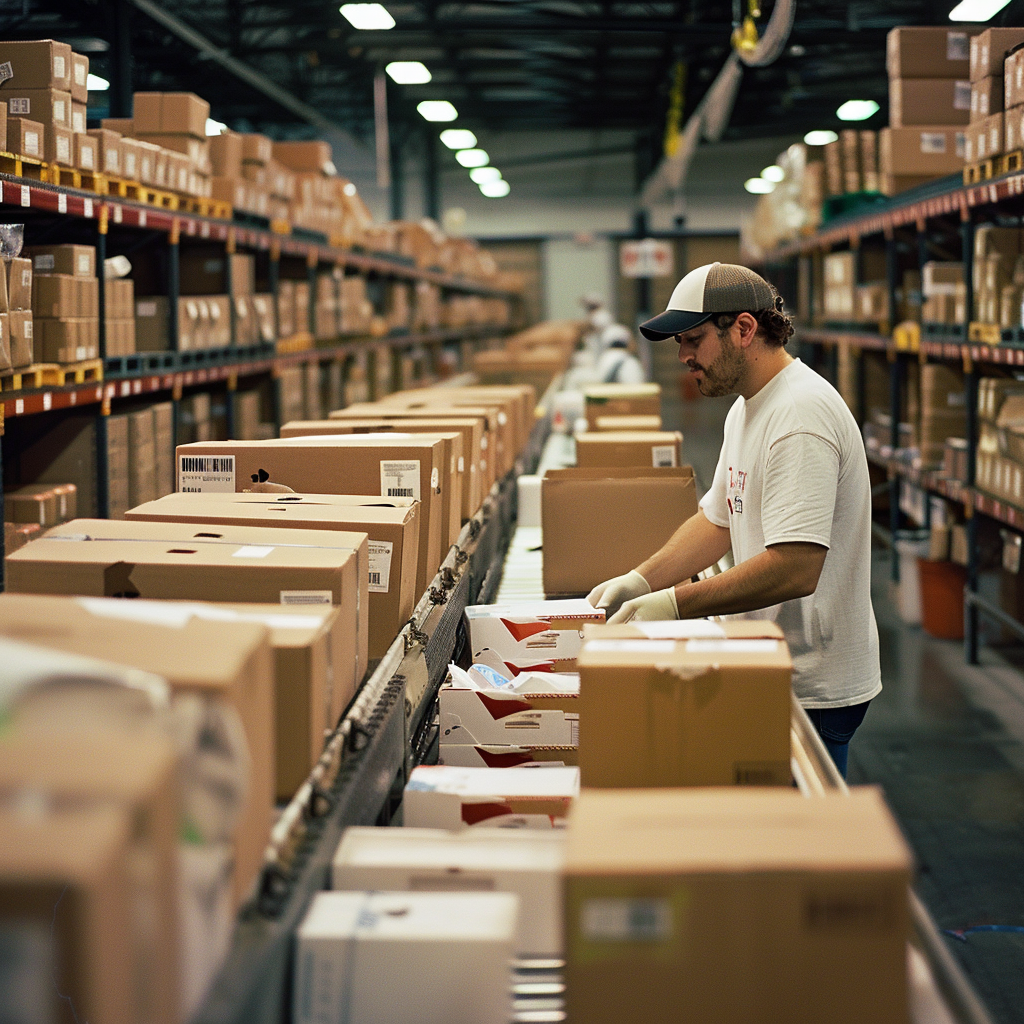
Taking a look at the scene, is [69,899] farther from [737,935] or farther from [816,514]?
[816,514]

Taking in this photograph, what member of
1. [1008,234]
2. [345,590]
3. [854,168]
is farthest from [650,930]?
[854,168]

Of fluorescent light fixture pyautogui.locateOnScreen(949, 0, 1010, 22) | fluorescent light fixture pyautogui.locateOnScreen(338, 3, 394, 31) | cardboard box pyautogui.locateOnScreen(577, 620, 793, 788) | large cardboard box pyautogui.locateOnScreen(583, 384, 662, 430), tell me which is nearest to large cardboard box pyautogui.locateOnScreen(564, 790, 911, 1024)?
cardboard box pyautogui.locateOnScreen(577, 620, 793, 788)

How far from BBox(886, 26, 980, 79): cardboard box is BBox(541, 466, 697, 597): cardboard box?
5.60 metres

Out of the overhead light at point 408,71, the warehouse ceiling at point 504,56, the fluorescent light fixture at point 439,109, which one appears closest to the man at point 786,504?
the warehouse ceiling at point 504,56

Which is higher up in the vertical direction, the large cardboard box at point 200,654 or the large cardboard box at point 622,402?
the large cardboard box at point 622,402

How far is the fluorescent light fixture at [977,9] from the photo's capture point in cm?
889

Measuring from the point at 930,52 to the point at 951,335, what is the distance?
2340mm

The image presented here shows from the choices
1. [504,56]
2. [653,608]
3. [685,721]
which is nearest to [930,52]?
[653,608]

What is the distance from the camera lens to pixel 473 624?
9.95 feet

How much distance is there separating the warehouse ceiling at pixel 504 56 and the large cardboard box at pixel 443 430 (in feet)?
22.8

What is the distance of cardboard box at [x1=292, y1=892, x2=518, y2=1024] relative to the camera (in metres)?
1.37

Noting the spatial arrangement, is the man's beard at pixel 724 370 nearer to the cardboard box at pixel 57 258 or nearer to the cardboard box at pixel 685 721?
the cardboard box at pixel 685 721

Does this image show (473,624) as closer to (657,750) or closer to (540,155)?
(657,750)

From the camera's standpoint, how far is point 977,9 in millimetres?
9055
